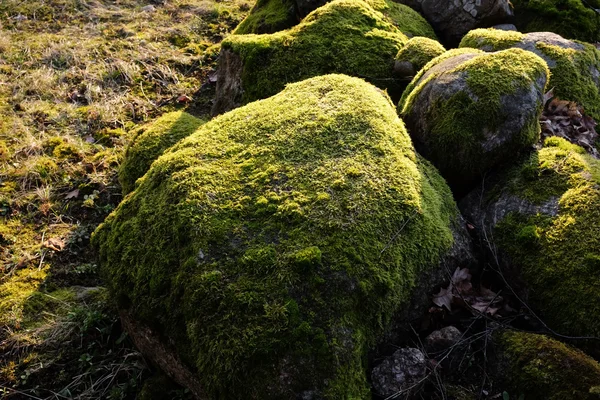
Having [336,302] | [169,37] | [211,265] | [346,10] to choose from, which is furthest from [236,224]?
[169,37]

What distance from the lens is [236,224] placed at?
331 centimetres

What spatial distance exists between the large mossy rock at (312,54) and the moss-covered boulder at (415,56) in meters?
0.17

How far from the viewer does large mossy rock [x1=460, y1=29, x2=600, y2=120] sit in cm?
543

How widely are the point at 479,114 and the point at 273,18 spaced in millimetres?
4249

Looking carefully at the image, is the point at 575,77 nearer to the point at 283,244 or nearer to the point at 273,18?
the point at 273,18

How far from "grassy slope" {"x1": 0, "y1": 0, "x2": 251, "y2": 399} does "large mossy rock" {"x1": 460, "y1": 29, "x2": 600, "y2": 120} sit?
441 cm

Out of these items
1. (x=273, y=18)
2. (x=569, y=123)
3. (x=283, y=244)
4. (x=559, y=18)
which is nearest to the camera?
(x=283, y=244)

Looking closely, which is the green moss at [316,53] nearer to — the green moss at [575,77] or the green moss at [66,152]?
the green moss at [575,77]

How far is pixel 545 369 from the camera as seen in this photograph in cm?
289

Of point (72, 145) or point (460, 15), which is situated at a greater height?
point (460, 15)

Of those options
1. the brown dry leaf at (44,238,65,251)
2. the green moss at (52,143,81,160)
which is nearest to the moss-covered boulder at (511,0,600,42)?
the green moss at (52,143,81,160)

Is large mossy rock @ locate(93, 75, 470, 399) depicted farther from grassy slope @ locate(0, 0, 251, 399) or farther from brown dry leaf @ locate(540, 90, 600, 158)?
brown dry leaf @ locate(540, 90, 600, 158)

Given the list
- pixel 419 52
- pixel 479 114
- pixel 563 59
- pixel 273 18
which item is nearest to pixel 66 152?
pixel 273 18

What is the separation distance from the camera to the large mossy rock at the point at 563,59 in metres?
5.43
